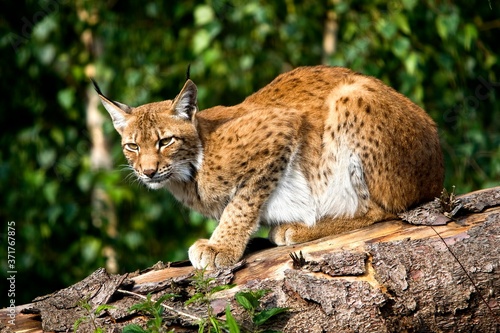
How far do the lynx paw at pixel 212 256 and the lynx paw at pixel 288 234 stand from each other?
0.28m

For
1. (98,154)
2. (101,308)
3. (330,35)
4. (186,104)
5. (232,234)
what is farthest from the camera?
(98,154)

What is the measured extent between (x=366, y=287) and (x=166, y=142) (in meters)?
1.81

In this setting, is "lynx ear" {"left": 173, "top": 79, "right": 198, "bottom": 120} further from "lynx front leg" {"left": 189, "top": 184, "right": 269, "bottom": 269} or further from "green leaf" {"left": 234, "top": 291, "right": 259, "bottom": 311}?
"green leaf" {"left": 234, "top": 291, "right": 259, "bottom": 311}

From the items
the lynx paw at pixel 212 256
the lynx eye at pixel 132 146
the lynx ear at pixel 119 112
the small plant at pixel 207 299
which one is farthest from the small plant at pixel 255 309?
the lynx ear at pixel 119 112

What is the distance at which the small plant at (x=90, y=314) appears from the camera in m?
3.19

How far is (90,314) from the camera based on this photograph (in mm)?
3309

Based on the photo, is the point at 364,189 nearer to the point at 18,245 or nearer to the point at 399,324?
the point at 399,324

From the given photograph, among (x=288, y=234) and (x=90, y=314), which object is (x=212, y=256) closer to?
(x=288, y=234)

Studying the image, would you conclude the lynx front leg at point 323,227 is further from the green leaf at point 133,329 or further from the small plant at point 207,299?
the green leaf at point 133,329

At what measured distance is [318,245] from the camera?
12.7ft

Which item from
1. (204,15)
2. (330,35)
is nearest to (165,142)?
(204,15)

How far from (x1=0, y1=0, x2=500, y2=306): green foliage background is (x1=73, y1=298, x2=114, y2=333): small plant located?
3.49 m

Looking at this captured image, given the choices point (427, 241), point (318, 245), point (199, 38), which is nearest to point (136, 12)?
point (199, 38)

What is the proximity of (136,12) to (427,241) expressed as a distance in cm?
539
